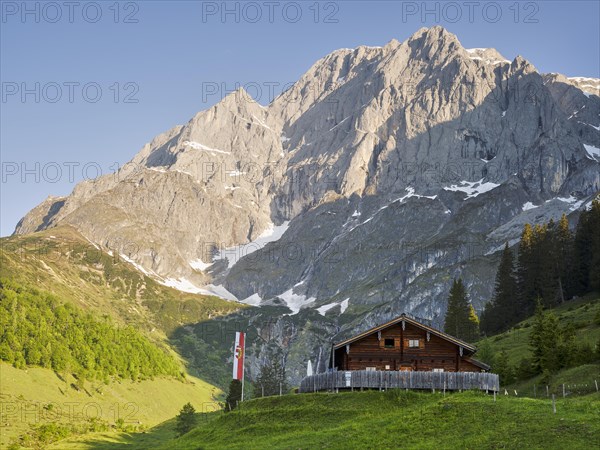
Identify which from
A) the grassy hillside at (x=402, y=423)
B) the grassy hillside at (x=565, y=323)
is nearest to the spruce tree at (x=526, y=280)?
the grassy hillside at (x=565, y=323)

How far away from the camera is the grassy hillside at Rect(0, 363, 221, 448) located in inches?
5039

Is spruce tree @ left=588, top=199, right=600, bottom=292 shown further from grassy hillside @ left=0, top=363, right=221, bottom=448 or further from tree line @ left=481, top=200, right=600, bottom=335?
grassy hillside @ left=0, top=363, right=221, bottom=448


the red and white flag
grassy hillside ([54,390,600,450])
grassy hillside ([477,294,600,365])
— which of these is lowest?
grassy hillside ([54,390,600,450])

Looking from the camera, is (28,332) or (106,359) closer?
(28,332)

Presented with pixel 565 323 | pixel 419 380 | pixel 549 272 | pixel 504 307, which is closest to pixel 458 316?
pixel 504 307

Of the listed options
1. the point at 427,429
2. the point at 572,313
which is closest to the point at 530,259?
the point at 572,313

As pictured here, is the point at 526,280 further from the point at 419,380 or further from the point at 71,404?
the point at 71,404

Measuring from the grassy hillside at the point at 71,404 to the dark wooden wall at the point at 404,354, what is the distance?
219ft

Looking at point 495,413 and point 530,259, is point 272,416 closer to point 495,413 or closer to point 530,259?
point 495,413

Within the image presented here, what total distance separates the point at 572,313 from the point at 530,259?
2845 cm

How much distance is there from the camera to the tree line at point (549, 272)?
115 metres

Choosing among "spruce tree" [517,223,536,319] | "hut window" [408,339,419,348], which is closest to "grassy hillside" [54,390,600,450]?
"hut window" [408,339,419,348]

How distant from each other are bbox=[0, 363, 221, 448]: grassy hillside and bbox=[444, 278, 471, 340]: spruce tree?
7111 centimetres

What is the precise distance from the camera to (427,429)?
1566 inches
